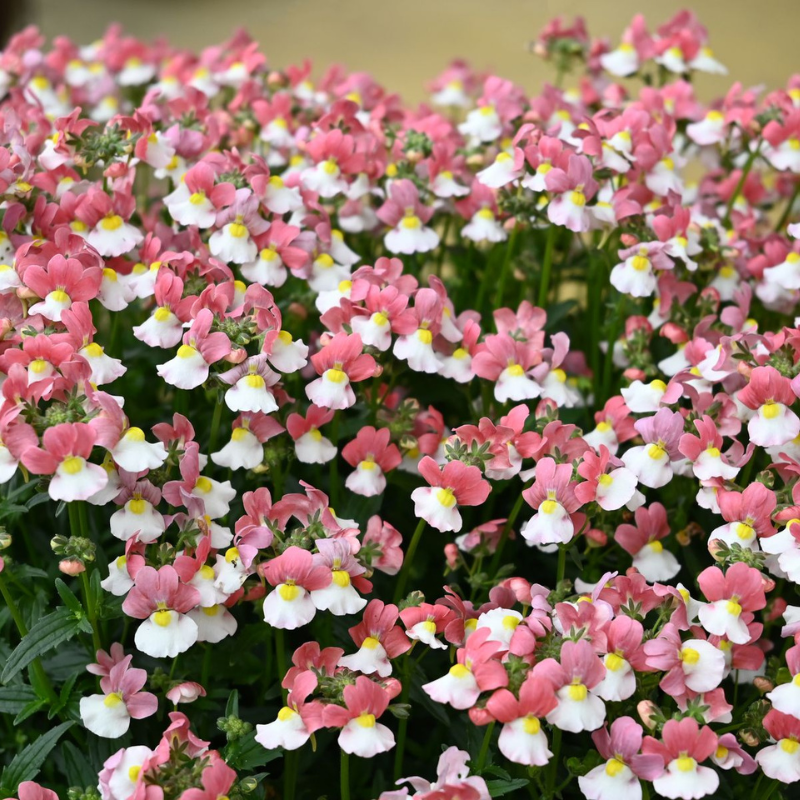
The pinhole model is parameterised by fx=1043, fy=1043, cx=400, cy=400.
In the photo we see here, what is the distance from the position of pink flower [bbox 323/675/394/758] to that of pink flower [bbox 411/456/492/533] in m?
0.24

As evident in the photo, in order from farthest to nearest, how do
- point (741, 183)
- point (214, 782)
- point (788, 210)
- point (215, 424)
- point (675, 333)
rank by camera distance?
point (788, 210) < point (741, 183) < point (675, 333) < point (215, 424) < point (214, 782)

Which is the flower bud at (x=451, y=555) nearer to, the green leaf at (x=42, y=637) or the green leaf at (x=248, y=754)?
the green leaf at (x=248, y=754)

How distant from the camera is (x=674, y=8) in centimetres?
557

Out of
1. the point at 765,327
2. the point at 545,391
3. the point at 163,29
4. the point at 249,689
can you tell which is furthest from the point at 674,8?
the point at 249,689

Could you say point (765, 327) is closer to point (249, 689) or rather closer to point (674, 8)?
point (249, 689)

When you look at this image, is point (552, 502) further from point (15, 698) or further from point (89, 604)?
point (15, 698)

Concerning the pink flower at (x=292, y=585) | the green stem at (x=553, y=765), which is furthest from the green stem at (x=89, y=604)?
the green stem at (x=553, y=765)

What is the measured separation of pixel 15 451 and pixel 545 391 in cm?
75

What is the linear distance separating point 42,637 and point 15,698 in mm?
127

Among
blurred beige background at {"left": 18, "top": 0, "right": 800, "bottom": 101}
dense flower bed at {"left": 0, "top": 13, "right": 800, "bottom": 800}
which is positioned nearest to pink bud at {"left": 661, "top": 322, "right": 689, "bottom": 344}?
dense flower bed at {"left": 0, "top": 13, "right": 800, "bottom": 800}

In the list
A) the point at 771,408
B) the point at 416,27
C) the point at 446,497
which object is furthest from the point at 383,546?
the point at 416,27

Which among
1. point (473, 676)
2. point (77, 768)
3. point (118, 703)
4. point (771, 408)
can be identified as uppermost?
point (771, 408)

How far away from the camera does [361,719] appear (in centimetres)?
114

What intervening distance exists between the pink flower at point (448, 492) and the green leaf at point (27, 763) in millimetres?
505
